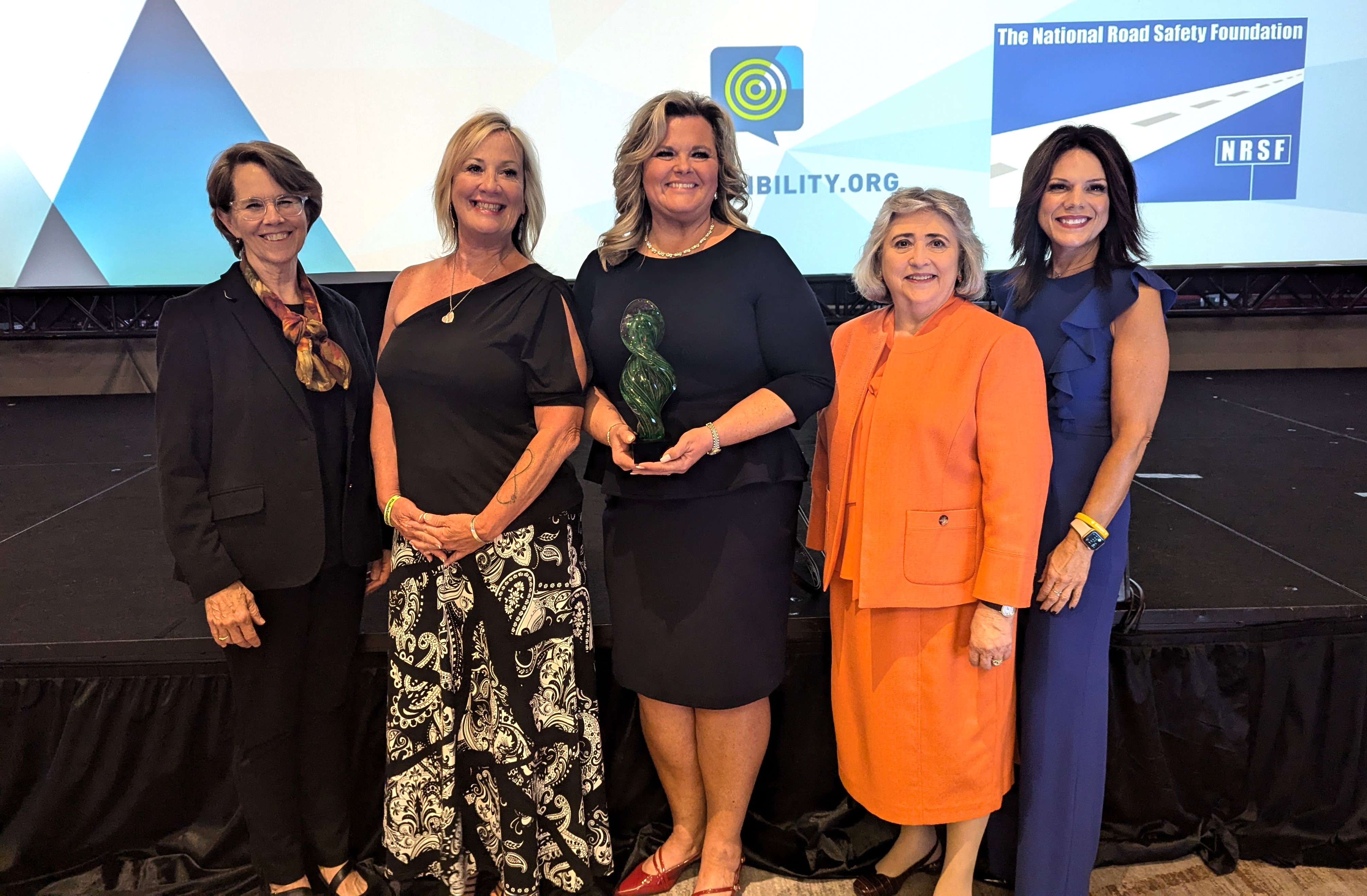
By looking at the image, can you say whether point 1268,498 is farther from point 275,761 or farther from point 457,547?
point 275,761

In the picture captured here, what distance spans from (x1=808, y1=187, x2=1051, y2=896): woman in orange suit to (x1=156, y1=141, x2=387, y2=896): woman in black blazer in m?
0.93

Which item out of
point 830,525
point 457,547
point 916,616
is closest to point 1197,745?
point 916,616

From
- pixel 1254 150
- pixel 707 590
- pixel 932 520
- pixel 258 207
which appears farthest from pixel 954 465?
pixel 1254 150

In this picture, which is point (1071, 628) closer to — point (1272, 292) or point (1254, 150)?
point (1254, 150)

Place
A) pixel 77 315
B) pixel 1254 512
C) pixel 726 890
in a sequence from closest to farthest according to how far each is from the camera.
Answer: pixel 726 890, pixel 1254 512, pixel 77 315

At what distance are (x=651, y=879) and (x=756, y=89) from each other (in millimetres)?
4325

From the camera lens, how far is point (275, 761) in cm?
169

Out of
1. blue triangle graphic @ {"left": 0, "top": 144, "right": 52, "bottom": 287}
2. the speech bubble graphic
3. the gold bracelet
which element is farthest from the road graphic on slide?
blue triangle graphic @ {"left": 0, "top": 144, "right": 52, "bottom": 287}

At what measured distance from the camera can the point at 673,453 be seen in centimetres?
151

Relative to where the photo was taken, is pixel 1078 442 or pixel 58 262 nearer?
pixel 1078 442

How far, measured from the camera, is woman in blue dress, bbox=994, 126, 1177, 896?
1539mm

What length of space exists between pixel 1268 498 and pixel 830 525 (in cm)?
222

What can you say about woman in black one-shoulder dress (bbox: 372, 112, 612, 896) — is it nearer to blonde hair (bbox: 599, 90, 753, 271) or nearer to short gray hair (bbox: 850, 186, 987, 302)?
blonde hair (bbox: 599, 90, 753, 271)

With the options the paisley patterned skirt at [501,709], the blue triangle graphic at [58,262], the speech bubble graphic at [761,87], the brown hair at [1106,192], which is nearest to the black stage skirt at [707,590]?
the paisley patterned skirt at [501,709]
